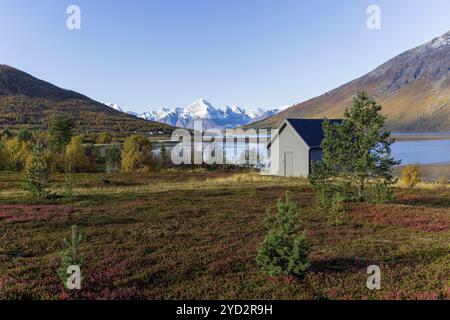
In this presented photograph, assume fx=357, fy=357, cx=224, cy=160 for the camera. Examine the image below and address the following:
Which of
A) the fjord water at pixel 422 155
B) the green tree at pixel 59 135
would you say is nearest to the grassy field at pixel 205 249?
the green tree at pixel 59 135

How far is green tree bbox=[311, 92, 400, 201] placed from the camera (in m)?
22.2

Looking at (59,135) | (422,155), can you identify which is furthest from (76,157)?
(422,155)

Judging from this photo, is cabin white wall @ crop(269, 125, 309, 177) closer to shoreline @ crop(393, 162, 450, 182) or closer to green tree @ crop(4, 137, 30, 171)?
shoreline @ crop(393, 162, 450, 182)

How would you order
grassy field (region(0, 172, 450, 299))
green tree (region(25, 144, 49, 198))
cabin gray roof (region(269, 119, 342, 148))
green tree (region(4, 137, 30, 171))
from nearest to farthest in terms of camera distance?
grassy field (region(0, 172, 450, 299)), green tree (region(25, 144, 49, 198)), cabin gray roof (region(269, 119, 342, 148)), green tree (region(4, 137, 30, 171))

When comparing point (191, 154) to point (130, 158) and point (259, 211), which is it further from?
point (259, 211)

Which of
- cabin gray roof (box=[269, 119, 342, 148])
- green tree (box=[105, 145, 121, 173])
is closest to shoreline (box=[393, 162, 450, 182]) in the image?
cabin gray roof (box=[269, 119, 342, 148])

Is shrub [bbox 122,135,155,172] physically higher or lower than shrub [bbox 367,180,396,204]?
higher

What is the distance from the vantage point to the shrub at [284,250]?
1004cm

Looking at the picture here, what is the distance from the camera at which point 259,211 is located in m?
22.1

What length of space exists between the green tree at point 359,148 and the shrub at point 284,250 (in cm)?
1241

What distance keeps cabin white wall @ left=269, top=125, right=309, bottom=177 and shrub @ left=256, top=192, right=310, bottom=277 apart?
1220 inches

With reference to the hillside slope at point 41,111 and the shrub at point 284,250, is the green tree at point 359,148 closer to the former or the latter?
the shrub at point 284,250
